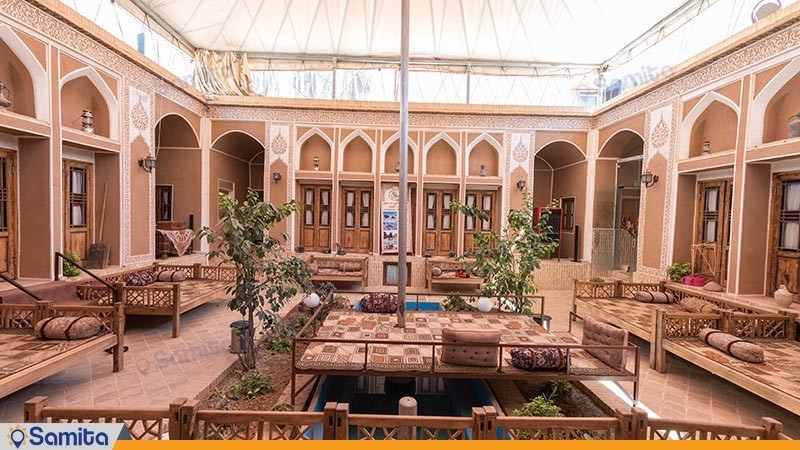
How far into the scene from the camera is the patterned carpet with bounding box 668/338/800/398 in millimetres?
4570

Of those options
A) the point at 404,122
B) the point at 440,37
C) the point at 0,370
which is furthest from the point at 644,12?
the point at 0,370

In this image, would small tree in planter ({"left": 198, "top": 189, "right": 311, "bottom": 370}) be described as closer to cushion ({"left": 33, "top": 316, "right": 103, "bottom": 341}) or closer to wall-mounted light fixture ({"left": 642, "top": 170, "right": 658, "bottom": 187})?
cushion ({"left": 33, "top": 316, "right": 103, "bottom": 341})

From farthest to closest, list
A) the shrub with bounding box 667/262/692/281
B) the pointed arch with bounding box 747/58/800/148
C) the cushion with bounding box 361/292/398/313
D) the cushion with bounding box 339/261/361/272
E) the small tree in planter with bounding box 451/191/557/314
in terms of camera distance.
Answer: the cushion with bounding box 339/261/361/272, the shrub with bounding box 667/262/692/281, the small tree in planter with bounding box 451/191/557/314, the cushion with bounding box 361/292/398/313, the pointed arch with bounding box 747/58/800/148

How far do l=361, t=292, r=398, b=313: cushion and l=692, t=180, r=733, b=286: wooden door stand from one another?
7.34 meters

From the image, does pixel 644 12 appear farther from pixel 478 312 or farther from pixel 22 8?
pixel 22 8

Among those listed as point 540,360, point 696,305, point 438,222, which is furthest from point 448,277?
point 540,360

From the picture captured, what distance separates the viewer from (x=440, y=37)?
1260 centimetres

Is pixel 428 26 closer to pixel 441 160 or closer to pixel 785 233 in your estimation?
pixel 441 160

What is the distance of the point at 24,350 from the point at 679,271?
1218cm

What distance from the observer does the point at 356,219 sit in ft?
43.8

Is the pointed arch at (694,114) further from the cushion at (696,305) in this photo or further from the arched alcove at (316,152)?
the arched alcove at (316,152)

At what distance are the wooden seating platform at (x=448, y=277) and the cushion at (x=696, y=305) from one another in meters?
4.85

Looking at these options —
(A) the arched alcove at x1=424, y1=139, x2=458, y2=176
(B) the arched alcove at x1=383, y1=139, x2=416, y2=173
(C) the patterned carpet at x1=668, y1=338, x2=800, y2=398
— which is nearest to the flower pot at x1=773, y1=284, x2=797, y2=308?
(C) the patterned carpet at x1=668, y1=338, x2=800, y2=398

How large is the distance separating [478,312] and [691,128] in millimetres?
6848
